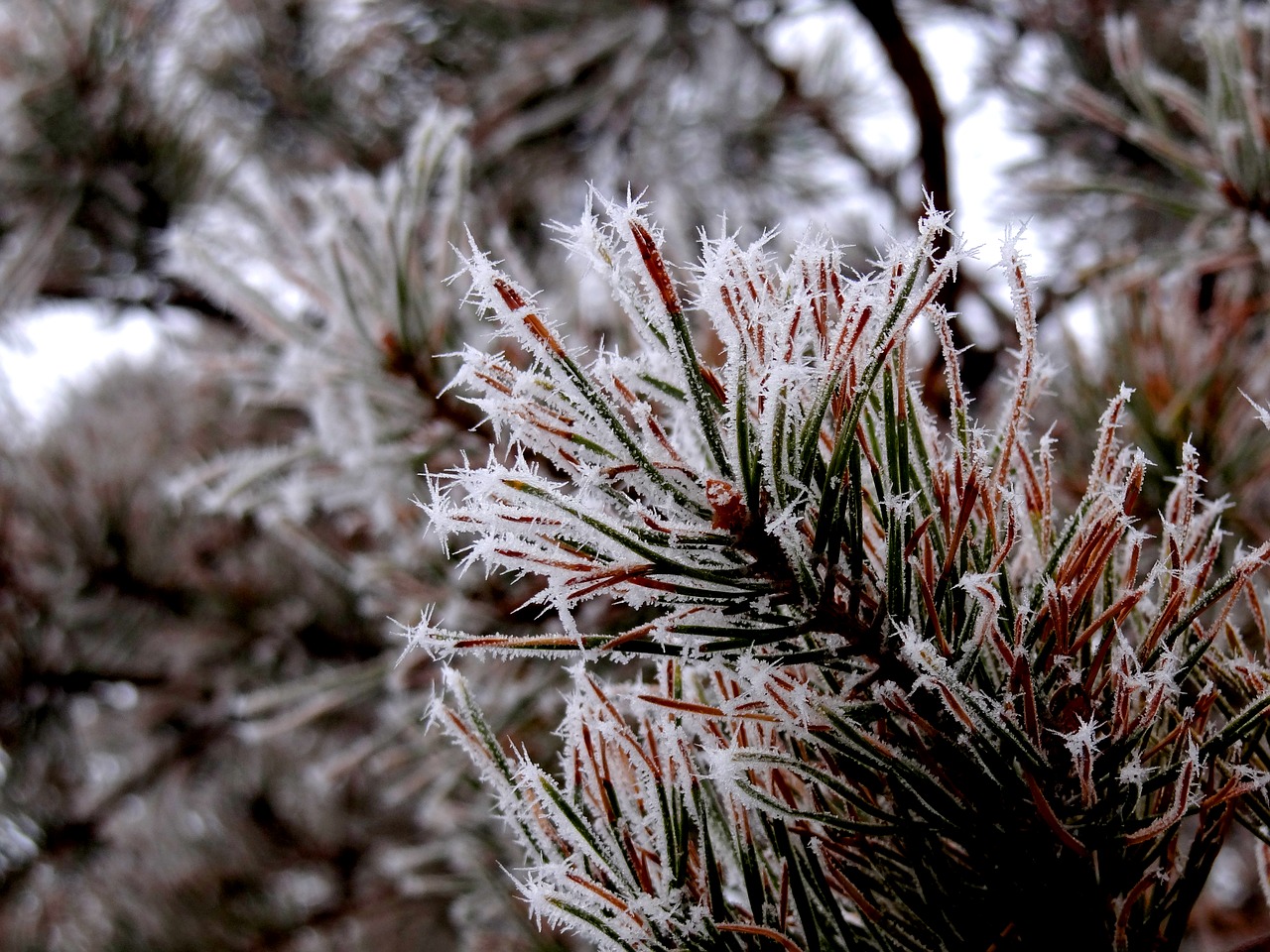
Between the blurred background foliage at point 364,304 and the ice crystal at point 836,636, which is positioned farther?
the blurred background foliage at point 364,304

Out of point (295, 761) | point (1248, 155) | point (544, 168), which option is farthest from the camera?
point (295, 761)

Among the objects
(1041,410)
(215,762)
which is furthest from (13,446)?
(1041,410)

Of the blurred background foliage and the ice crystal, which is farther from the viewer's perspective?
the blurred background foliage

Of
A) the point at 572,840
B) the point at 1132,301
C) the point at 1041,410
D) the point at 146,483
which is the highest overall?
the point at 1132,301

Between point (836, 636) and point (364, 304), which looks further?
point (364, 304)

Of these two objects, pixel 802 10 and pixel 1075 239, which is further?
pixel 1075 239

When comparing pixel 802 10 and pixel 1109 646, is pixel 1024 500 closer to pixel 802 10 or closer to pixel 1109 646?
pixel 1109 646

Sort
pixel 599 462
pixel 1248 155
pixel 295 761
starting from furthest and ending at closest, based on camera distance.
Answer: pixel 295 761 → pixel 1248 155 → pixel 599 462

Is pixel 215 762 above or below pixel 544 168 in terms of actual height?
below
